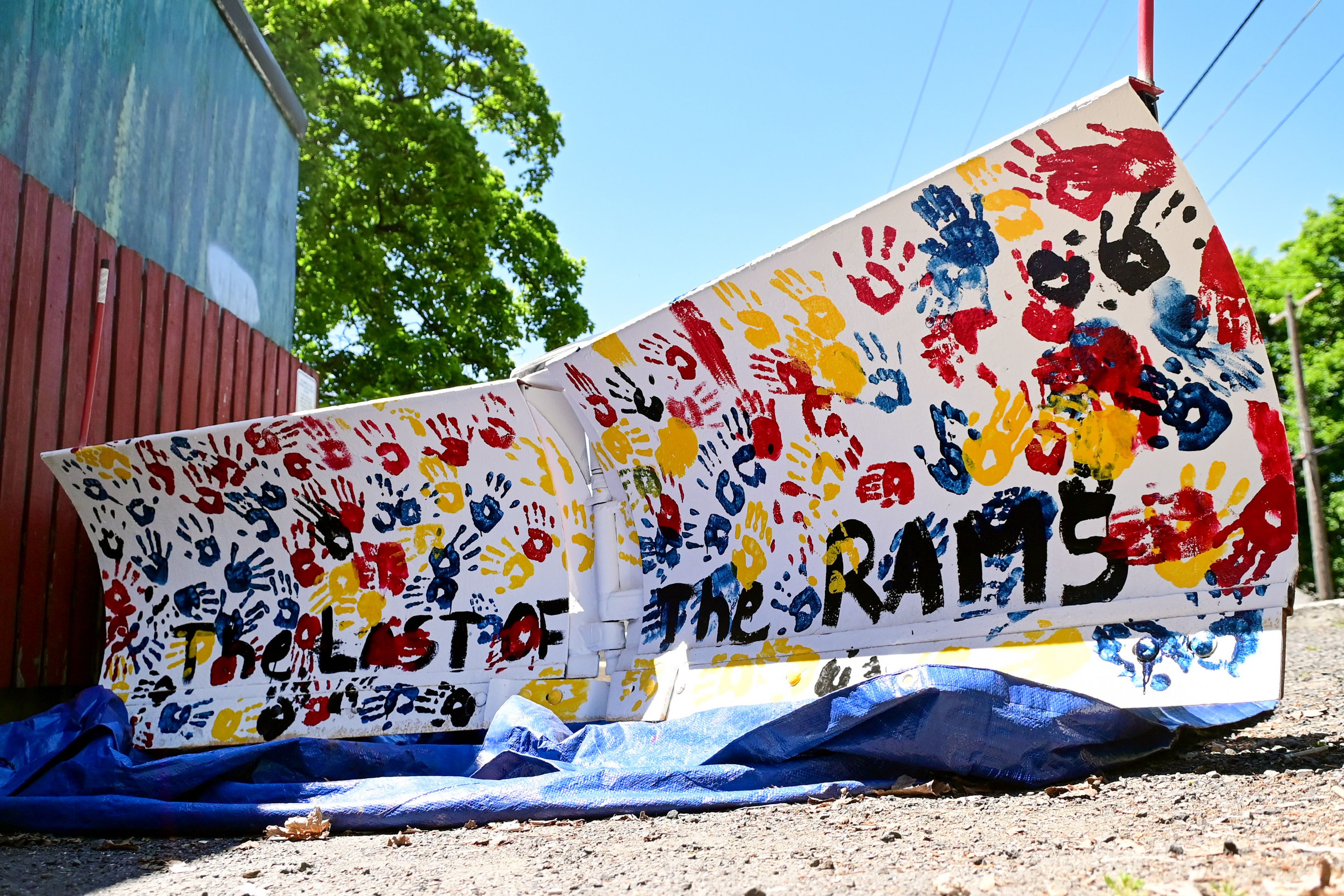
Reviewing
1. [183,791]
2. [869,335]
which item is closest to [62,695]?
[183,791]

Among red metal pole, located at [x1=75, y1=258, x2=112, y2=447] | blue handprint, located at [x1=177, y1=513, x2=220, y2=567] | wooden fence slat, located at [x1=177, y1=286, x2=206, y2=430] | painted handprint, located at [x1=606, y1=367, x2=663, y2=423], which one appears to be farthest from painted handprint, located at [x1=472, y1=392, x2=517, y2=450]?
wooden fence slat, located at [x1=177, y1=286, x2=206, y2=430]

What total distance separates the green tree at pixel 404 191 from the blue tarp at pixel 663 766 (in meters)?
10.5

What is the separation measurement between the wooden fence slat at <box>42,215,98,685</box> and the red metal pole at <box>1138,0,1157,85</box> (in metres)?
4.07

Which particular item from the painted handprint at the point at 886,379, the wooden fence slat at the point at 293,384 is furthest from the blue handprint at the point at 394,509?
the wooden fence slat at the point at 293,384

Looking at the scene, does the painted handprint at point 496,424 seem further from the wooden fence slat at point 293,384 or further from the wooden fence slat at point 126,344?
the wooden fence slat at point 293,384

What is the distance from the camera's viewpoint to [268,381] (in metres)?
6.43

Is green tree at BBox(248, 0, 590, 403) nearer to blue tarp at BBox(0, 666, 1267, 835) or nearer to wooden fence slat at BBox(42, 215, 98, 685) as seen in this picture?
wooden fence slat at BBox(42, 215, 98, 685)

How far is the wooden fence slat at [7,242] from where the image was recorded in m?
3.94

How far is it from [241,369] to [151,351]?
1.00 meters

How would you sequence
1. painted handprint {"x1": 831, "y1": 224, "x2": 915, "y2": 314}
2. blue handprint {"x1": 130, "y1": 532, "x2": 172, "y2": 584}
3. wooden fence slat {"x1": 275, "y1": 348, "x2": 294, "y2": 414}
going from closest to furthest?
painted handprint {"x1": 831, "y1": 224, "x2": 915, "y2": 314} < blue handprint {"x1": 130, "y1": 532, "x2": 172, "y2": 584} < wooden fence slat {"x1": 275, "y1": 348, "x2": 294, "y2": 414}

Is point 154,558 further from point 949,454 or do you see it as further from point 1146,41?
point 1146,41

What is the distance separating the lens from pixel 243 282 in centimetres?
697

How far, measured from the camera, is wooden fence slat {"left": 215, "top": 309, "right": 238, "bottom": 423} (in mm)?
5723

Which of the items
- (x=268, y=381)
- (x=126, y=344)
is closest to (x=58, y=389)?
(x=126, y=344)
